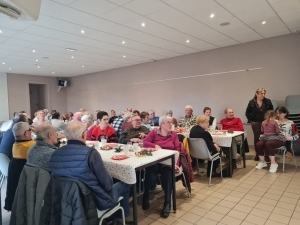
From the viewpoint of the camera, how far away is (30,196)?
6.50 feet

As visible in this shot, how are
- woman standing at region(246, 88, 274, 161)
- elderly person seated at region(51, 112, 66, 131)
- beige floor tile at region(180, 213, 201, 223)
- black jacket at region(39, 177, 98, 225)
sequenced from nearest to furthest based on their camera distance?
1. black jacket at region(39, 177, 98, 225)
2. beige floor tile at region(180, 213, 201, 223)
3. elderly person seated at region(51, 112, 66, 131)
4. woman standing at region(246, 88, 274, 161)

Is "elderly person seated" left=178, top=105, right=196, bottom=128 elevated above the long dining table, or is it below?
above

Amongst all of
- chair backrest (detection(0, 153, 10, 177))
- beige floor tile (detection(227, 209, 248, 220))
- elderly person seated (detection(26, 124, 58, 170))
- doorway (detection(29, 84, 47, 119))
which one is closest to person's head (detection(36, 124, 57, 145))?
elderly person seated (detection(26, 124, 58, 170))

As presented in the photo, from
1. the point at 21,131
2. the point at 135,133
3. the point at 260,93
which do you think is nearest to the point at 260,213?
the point at 135,133

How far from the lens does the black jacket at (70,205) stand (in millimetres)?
1631

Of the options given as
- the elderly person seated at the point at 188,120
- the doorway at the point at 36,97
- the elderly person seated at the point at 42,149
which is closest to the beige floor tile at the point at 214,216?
the elderly person seated at the point at 42,149

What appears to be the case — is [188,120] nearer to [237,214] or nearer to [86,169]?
[237,214]

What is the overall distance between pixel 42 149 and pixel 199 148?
2.34m

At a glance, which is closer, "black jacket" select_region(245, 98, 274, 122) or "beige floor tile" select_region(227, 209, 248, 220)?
"beige floor tile" select_region(227, 209, 248, 220)

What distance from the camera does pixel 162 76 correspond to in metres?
7.78

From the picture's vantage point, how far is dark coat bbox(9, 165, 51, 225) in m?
1.96

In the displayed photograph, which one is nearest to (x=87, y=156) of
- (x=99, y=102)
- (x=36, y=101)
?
(x=99, y=102)

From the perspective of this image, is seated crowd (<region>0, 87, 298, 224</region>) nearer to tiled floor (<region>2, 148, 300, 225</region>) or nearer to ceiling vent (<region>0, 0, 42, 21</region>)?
tiled floor (<region>2, 148, 300, 225</region>)

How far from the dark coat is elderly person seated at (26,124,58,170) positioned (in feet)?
0.19
